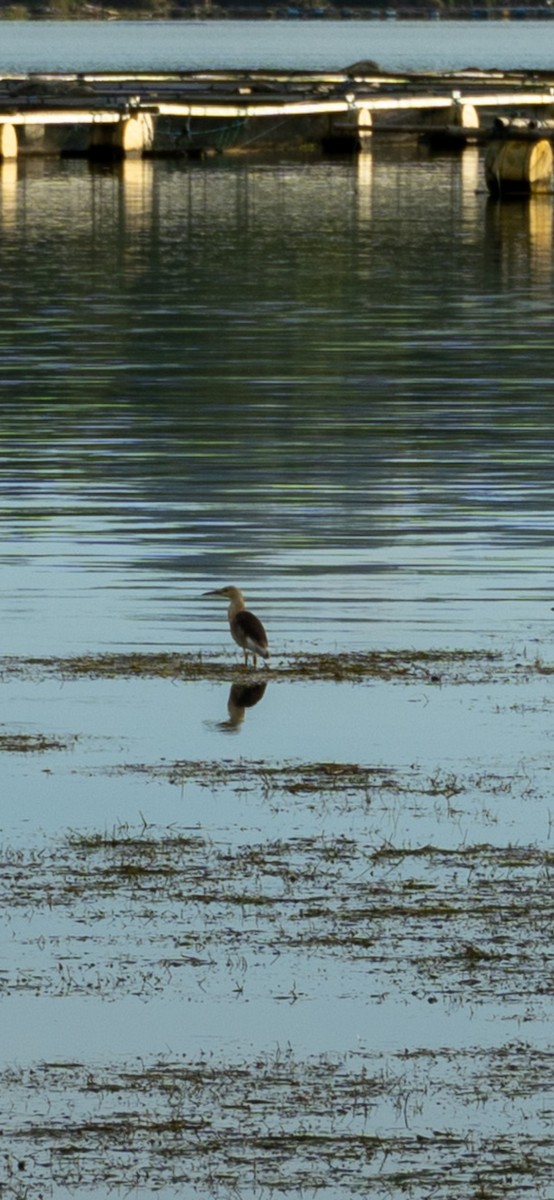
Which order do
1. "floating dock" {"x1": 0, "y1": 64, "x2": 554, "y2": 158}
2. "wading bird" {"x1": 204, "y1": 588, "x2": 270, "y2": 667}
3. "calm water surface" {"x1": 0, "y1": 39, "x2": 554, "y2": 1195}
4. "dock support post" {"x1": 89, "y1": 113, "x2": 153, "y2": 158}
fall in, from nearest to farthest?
"calm water surface" {"x1": 0, "y1": 39, "x2": 554, "y2": 1195} < "wading bird" {"x1": 204, "y1": 588, "x2": 270, "y2": 667} < "dock support post" {"x1": 89, "y1": 113, "x2": 153, "y2": 158} < "floating dock" {"x1": 0, "y1": 64, "x2": 554, "y2": 158}

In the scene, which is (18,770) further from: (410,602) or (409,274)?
(409,274)

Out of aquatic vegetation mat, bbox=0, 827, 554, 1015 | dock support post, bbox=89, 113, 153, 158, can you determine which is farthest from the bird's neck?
dock support post, bbox=89, 113, 153, 158

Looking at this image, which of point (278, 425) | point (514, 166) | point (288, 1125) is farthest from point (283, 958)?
point (514, 166)

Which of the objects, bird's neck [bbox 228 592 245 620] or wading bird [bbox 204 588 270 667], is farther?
bird's neck [bbox 228 592 245 620]

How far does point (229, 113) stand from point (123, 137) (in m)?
3.77

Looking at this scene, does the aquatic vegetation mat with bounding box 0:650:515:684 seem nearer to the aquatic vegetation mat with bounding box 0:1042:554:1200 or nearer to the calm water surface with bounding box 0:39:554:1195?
the calm water surface with bounding box 0:39:554:1195

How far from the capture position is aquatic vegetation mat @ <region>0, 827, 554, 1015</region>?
9070 mm

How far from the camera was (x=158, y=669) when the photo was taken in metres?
14.4

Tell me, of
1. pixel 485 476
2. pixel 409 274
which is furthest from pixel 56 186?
pixel 485 476

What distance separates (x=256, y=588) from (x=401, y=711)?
3.92 m

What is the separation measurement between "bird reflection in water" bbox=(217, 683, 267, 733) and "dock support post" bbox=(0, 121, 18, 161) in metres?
60.0

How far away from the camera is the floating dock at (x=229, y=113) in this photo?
247 ft

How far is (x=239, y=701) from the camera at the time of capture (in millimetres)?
13648

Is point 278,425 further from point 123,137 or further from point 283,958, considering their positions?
point 123,137
